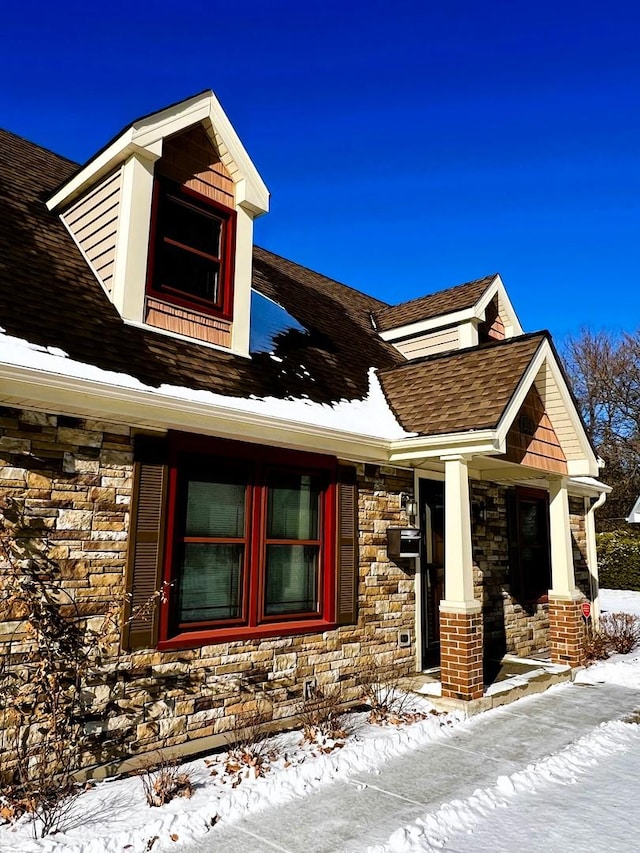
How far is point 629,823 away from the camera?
3.95m

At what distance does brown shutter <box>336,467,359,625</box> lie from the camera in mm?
6492

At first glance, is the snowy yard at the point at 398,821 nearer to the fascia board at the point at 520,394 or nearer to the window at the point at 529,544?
the fascia board at the point at 520,394

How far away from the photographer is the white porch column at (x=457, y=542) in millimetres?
6496

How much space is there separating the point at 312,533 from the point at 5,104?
735 cm

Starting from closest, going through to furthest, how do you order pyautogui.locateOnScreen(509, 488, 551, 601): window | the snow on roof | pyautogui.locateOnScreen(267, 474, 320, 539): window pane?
1. the snow on roof
2. pyautogui.locateOnScreen(267, 474, 320, 539): window pane
3. pyautogui.locateOnScreen(509, 488, 551, 601): window

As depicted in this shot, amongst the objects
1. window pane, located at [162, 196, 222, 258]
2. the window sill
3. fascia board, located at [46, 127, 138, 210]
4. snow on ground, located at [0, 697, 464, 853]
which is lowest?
snow on ground, located at [0, 697, 464, 853]

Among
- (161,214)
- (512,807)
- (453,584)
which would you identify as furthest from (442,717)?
(161,214)

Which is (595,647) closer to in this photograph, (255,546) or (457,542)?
(457,542)

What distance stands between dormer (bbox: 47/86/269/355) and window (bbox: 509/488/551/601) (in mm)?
5662

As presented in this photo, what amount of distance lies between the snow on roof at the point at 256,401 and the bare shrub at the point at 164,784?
283 cm

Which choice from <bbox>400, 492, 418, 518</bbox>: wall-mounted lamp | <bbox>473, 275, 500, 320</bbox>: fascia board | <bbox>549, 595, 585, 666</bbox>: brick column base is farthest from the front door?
<bbox>473, 275, 500, 320</bbox>: fascia board

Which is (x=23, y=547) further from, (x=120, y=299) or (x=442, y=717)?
(x=442, y=717)

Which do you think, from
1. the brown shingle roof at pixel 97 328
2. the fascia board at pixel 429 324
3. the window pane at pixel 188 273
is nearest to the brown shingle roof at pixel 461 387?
the brown shingle roof at pixel 97 328

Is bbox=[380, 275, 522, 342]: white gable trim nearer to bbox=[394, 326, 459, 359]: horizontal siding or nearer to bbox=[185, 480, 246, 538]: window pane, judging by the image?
bbox=[394, 326, 459, 359]: horizontal siding
